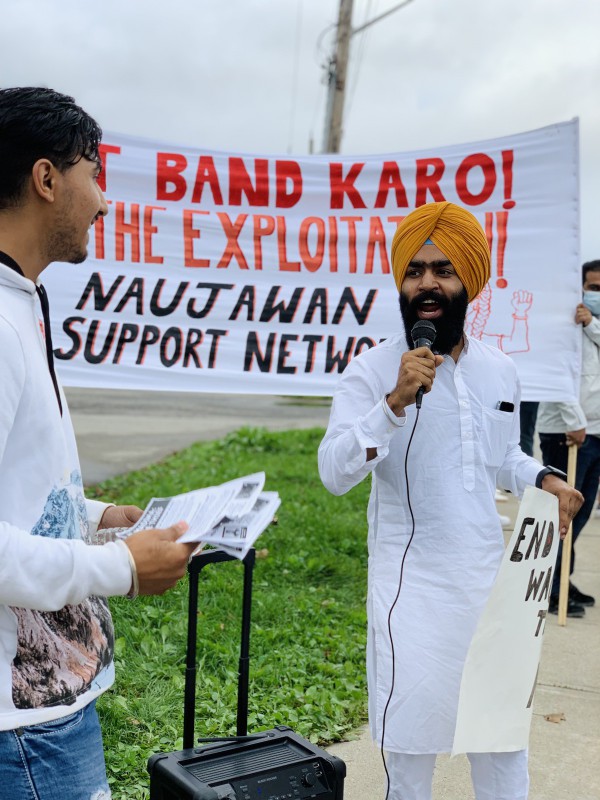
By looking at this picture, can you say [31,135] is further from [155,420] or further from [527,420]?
[155,420]

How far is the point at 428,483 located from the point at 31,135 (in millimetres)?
1469

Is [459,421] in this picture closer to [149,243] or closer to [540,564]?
[540,564]

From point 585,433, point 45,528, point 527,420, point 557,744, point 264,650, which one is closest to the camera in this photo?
point 45,528

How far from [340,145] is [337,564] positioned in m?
9.00

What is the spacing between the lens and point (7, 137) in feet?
5.61

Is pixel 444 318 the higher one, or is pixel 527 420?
pixel 444 318

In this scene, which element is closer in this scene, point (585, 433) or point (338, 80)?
point (585, 433)

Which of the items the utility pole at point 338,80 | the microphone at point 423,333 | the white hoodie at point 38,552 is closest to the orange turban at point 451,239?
the microphone at point 423,333

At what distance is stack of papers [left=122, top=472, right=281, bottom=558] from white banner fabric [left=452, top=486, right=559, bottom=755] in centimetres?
101

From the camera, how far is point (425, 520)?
266 cm

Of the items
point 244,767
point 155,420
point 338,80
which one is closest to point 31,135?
point 244,767

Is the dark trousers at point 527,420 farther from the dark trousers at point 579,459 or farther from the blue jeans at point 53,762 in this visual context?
the blue jeans at point 53,762

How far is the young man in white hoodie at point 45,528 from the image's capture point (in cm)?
158

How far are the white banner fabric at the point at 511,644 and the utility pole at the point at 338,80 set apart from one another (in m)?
11.8
